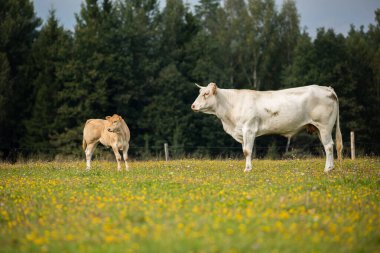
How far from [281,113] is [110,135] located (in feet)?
20.6

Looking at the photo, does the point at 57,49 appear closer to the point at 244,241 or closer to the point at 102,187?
the point at 102,187

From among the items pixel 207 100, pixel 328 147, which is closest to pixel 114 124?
pixel 207 100

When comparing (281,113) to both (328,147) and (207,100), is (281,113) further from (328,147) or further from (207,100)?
(207,100)

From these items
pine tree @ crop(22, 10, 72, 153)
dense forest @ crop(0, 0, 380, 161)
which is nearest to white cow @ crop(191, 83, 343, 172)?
dense forest @ crop(0, 0, 380, 161)

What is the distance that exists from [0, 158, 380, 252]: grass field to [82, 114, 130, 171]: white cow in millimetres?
4958

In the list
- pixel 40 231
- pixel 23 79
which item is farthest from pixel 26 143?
pixel 40 231

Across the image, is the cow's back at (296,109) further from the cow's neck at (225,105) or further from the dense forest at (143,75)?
the dense forest at (143,75)

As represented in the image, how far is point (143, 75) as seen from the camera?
173 ft

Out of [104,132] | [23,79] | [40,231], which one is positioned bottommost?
[40,231]

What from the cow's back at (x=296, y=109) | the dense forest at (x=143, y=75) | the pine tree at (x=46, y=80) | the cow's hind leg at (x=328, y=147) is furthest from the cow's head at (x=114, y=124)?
the pine tree at (x=46, y=80)

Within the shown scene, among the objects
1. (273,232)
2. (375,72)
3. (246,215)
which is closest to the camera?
(273,232)

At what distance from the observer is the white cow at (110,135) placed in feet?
59.5

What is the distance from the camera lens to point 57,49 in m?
47.8

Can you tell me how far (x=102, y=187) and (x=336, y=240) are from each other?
255 inches
